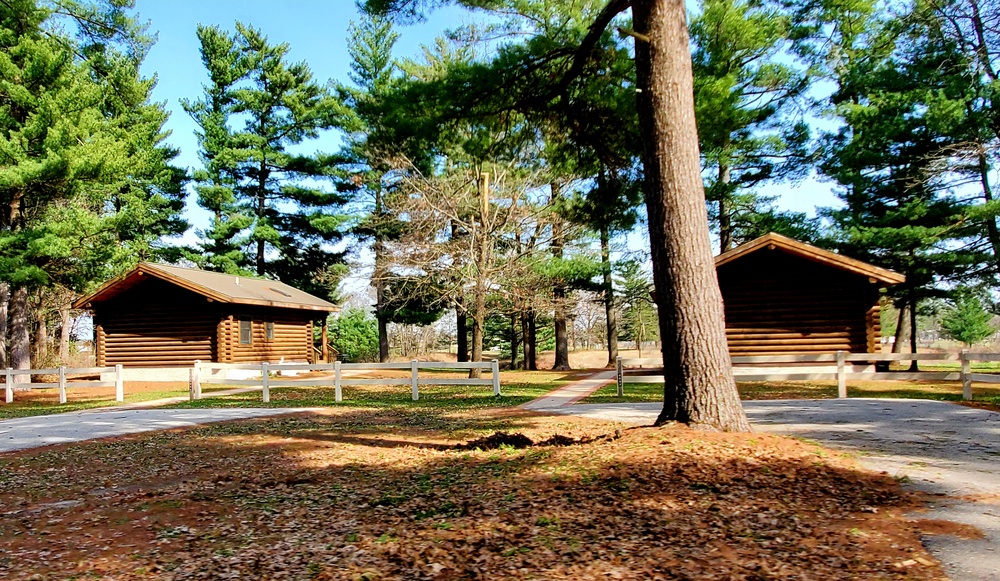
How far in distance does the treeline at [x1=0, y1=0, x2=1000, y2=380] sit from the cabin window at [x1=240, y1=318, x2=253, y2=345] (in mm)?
5387

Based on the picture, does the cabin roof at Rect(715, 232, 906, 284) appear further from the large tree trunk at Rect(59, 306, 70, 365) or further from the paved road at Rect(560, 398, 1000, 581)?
the large tree trunk at Rect(59, 306, 70, 365)

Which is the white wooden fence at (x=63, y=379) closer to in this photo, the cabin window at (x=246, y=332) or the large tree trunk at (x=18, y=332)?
the large tree trunk at (x=18, y=332)

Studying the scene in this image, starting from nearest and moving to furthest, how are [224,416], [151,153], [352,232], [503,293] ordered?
[224,416], [503,293], [151,153], [352,232]

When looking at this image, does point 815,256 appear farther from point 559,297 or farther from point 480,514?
point 480,514

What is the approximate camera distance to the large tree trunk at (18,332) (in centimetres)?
2369

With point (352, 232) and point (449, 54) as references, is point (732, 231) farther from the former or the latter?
point (352, 232)

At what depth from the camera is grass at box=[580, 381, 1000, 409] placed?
14.1 m

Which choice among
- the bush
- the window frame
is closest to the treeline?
the window frame

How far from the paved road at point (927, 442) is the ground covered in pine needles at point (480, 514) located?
30cm

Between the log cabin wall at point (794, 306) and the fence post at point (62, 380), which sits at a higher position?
the log cabin wall at point (794, 306)

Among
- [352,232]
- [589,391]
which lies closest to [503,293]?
[589,391]

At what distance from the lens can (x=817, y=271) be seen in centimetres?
1828

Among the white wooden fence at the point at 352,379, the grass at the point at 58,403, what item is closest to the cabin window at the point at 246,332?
the grass at the point at 58,403

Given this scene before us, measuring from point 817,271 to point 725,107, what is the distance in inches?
361
